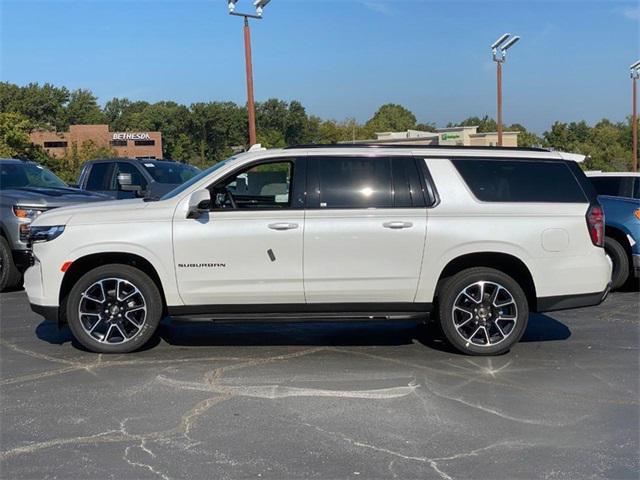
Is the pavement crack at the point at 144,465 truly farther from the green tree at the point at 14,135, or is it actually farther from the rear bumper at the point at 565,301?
the green tree at the point at 14,135

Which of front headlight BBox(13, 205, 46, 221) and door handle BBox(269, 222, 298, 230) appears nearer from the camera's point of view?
door handle BBox(269, 222, 298, 230)

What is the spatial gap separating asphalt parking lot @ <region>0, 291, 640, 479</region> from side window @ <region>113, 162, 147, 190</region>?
590 centimetres

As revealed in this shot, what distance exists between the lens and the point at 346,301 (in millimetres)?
6000

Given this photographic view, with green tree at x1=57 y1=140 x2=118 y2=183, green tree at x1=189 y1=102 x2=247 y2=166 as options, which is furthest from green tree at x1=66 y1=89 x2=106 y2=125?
green tree at x1=57 y1=140 x2=118 y2=183

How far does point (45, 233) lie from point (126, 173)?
6800 mm

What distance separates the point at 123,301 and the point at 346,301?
2016 mm

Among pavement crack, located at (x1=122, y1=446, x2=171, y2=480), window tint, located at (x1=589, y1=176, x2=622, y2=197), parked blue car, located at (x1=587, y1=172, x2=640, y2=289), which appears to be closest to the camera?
pavement crack, located at (x1=122, y1=446, x2=171, y2=480)

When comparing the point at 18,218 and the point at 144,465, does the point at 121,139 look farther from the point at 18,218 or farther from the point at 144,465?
the point at 144,465

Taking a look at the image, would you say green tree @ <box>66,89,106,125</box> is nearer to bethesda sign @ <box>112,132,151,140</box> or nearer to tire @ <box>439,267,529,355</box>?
bethesda sign @ <box>112,132,151,140</box>

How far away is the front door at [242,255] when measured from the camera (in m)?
5.89

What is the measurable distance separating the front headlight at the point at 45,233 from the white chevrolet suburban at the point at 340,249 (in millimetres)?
11

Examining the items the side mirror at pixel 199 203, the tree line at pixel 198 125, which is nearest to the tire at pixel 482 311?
the side mirror at pixel 199 203

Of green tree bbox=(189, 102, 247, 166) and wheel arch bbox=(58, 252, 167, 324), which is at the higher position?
green tree bbox=(189, 102, 247, 166)

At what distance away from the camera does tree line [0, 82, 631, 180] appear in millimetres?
55722
